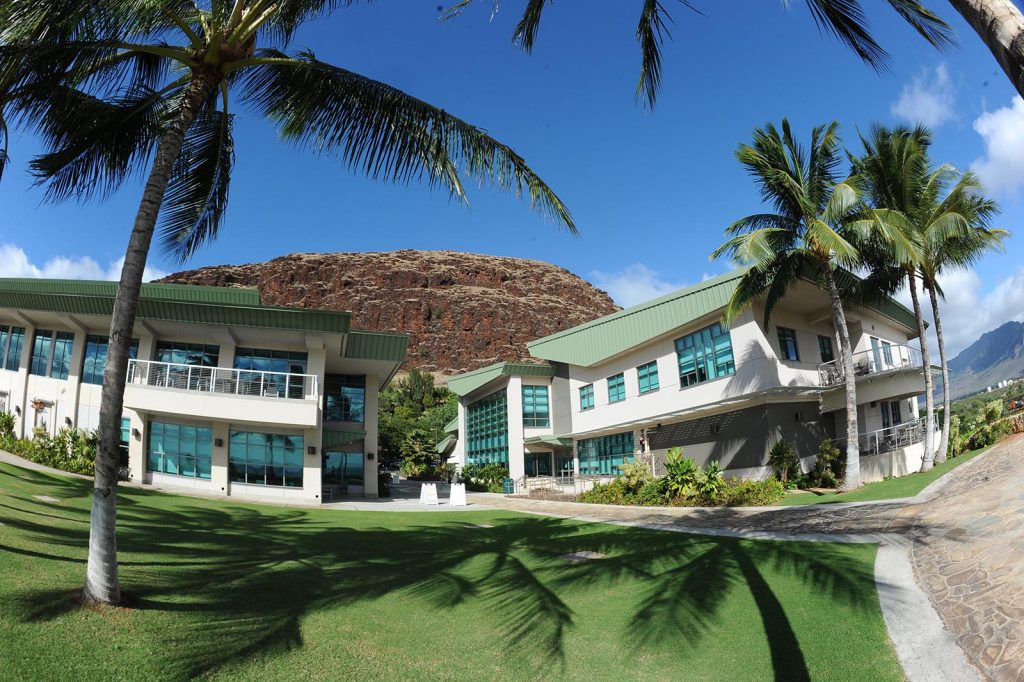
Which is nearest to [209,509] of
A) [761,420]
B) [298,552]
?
[298,552]

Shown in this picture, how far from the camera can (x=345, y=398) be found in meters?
26.1

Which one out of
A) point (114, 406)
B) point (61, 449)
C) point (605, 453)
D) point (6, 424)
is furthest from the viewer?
point (605, 453)

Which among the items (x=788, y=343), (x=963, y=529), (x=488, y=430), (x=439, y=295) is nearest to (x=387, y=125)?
(x=963, y=529)

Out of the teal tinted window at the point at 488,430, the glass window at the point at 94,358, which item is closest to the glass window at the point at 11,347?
the glass window at the point at 94,358

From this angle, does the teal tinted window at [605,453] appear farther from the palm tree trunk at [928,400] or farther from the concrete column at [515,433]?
the palm tree trunk at [928,400]

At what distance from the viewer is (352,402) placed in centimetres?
2611

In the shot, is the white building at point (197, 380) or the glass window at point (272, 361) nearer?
the white building at point (197, 380)

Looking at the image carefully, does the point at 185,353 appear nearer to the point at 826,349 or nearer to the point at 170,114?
the point at 170,114

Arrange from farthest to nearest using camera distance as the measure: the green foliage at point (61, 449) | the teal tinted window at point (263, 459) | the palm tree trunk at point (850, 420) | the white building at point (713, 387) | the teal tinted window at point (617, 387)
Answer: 1. the teal tinted window at point (617, 387)
2. the white building at point (713, 387)
3. the teal tinted window at point (263, 459)
4. the green foliage at point (61, 449)
5. the palm tree trunk at point (850, 420)

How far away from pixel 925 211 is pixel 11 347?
3326 centimetres

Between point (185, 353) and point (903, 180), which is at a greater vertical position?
point (903, 180)

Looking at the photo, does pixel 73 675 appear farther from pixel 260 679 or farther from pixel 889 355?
pixel 889 355

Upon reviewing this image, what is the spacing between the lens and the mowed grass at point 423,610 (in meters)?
4.80

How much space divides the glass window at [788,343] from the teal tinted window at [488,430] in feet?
49.0
